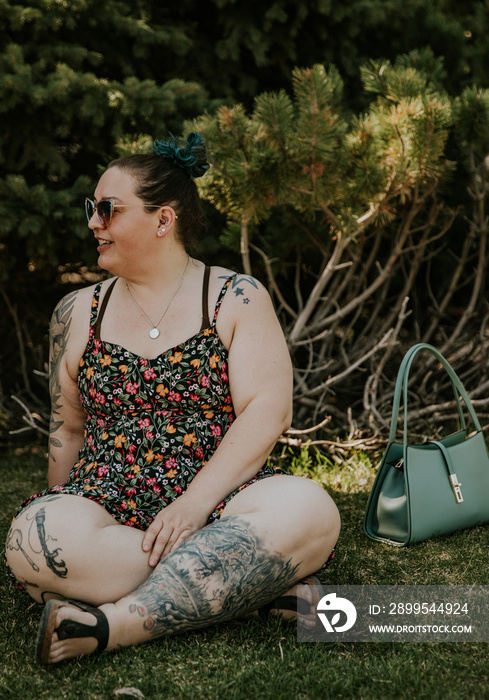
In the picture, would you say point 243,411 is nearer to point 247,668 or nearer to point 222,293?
point 222,293

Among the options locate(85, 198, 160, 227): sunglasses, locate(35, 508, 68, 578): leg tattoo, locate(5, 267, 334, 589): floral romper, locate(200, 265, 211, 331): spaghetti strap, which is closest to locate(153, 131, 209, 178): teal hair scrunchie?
locate(85, 198, 160, 227): sunglasses

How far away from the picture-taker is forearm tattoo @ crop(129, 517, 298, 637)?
175 cm

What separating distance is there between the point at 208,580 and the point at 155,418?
0.59 meters

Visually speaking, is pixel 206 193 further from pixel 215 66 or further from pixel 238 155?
pixel 215 66

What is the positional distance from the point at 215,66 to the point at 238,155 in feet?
4.26

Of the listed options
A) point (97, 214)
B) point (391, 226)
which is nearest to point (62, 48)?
point (97, 214)

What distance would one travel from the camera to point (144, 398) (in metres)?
2.17

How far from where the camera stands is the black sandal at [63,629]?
5.27 feet

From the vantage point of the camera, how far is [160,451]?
2127 mm

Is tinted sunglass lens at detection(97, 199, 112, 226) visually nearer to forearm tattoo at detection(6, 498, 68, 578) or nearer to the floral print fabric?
the floral print fabric

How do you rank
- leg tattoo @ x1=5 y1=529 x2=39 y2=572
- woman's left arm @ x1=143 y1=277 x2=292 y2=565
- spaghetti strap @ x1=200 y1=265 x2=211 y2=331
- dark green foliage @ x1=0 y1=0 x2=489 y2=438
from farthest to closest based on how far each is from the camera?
dark green foliage @ x1=0 y1=0 x2=489 y2=438 < spaghetti strap @ x1=200 y1=265 x2=211 y2=331 < woman's left arm @ x1=143 y1=277 x2=292 y2=565 < leg tattoo @ x1=5 y1=529 x2=39 y2=572

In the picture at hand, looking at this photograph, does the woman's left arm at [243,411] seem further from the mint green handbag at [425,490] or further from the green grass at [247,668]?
the mint green handbag at [425,490]

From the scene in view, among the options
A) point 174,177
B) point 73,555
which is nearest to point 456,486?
point 73,555

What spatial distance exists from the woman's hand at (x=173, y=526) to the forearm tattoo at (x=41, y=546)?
9.1 inches
